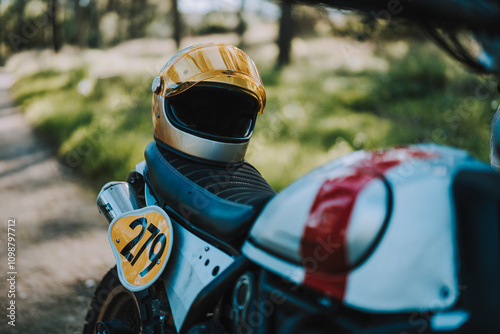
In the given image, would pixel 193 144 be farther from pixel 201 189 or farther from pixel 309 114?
pixel 309 114

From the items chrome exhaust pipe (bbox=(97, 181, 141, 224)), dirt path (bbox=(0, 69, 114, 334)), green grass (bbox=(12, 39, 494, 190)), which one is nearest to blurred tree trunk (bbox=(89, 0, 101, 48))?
green grass (bbox=(12, 39, 494, 190))

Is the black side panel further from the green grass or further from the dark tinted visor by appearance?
the green grass

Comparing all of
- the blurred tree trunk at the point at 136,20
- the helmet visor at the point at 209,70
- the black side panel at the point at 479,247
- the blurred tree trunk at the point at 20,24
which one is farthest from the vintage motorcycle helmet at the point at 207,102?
the blurred tree trunk at the point at 136,20

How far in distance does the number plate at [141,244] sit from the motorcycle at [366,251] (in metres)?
0.18

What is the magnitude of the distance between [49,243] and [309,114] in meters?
4.25

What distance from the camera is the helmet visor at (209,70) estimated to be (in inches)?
83.9

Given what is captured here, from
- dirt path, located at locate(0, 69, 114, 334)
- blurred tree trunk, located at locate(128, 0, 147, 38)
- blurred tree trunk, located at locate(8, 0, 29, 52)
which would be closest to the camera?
dirt path, located at locate(0, 69, 114, 334)

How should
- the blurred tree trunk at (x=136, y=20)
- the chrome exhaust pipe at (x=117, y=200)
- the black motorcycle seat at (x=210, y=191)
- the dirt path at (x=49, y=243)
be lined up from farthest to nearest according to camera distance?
1. the blurred tree trunk at (x=136, y=20)
2. the dirt path at (x=49, y=243)
3. the chrome exhaust pipe at (x=117, y=200)
4. the black motorcycle seat at (x=210, y=191)

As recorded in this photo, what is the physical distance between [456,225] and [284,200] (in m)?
0.48

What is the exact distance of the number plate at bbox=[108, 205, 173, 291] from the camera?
1888 mm

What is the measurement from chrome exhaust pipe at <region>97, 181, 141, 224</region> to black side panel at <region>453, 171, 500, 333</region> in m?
1.54

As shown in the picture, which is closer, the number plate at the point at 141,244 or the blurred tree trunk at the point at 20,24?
the number plate at the point at 141,244

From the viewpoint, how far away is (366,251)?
1.17 metres

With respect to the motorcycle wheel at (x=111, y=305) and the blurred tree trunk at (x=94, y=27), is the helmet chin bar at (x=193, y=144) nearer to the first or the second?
the motorcycle wheel at (x=111, y=305)
